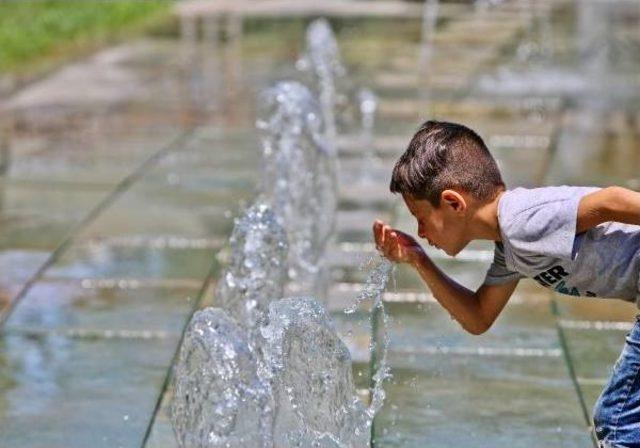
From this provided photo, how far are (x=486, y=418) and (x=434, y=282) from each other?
130 cm

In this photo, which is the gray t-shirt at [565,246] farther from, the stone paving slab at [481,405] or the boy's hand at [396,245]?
the stone paving slab at [481,405]

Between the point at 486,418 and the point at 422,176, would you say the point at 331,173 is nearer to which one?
the point at 486,418

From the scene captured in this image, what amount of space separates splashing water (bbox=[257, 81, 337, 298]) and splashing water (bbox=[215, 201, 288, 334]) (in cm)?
78

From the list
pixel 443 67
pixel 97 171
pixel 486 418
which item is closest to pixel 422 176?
pixel 486 418

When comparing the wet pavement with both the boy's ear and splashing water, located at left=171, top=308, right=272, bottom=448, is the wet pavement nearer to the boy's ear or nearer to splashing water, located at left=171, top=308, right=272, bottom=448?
splashing water, located at left=171, top=308, right=272, bottom=448

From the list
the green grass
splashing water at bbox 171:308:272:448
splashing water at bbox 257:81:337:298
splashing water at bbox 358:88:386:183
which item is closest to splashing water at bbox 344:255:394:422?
splashing water at bbox 171:308:272:448

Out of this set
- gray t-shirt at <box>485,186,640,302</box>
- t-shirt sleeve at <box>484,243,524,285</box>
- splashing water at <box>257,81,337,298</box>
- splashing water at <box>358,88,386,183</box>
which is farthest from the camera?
splashing water at <box>358,88,386,183</box>

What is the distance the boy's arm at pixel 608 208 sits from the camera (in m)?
3.14

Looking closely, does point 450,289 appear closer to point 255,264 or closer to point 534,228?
point 534,228

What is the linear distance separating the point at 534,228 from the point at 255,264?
2427 mm

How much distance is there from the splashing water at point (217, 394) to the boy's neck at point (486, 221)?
110 cm

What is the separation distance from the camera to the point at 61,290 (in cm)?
627

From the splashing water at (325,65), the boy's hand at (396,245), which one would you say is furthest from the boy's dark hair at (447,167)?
the splashing water at (325,65)

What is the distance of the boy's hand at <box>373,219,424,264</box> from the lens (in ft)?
11.7
